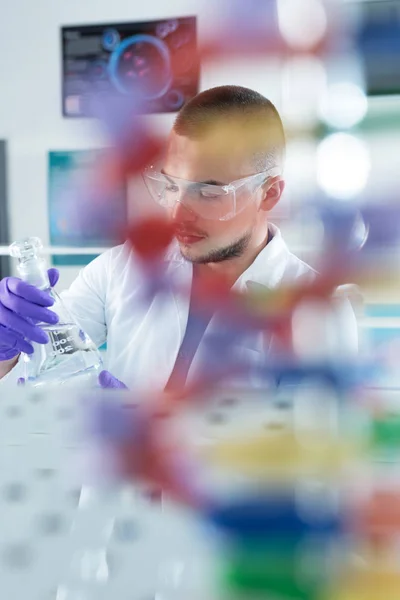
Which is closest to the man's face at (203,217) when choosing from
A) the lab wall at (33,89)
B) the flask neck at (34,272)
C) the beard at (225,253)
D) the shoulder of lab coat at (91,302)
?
the beard at (225,253)

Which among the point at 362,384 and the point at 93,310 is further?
the point at 93,310

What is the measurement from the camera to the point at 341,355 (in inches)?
10.1

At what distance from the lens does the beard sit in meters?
0.29

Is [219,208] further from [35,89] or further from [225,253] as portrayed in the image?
[35,89]

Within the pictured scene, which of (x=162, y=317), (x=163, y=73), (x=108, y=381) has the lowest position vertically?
(x=108, y=381)

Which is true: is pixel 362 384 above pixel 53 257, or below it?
above

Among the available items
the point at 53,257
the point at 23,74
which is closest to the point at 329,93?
the point at 53,257

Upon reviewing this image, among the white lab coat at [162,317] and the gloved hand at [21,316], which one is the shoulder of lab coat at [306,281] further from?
the gloved hand at [21,316]

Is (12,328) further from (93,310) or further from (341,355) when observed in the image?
(341,355)

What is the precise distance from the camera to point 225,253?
13.1 inches

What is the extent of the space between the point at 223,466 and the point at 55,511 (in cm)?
7

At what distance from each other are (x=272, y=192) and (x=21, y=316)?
350 mm

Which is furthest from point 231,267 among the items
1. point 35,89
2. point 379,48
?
point 35,89

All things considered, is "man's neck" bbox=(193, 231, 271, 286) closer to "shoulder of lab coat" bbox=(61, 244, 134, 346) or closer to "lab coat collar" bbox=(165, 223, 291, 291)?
"lab coat collar" bbox=(165, 223, 291, 291)
